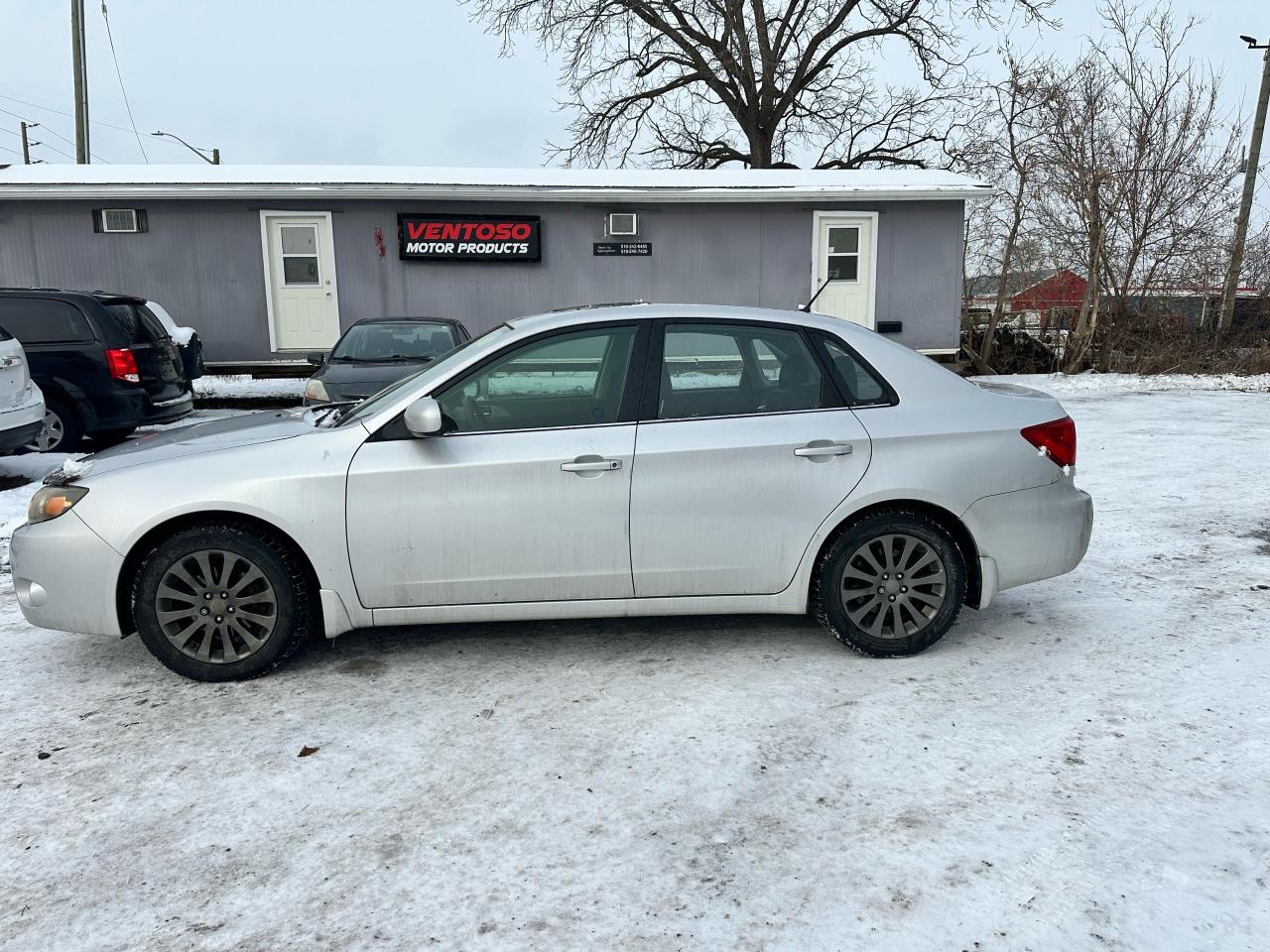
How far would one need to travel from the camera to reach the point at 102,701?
3668mm

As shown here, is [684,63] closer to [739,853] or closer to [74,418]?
[74,418]

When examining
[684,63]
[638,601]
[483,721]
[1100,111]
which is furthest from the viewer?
[684,63]

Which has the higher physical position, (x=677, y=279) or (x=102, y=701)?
(x=677, y=279)

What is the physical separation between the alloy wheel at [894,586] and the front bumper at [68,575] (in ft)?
9.85

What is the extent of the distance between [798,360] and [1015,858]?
220 centimetres

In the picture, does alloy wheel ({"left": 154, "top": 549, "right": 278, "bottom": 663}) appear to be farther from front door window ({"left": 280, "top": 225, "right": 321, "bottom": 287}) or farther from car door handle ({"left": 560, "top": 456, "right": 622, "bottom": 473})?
front door window ({"left": 280, "top": 225, "right": 321, "bottom": 287})

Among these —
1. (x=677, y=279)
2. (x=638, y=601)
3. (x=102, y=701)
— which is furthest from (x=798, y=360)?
(x=677, y=279)

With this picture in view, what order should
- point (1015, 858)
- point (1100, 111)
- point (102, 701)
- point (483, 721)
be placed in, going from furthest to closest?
point (1100, 111), point (102, 701), point (483, 721), point (1015, 858)

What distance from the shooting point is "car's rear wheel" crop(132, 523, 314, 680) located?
3678 millimetres

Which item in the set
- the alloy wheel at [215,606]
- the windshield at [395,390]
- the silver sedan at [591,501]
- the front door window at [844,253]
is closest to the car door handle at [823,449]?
the silver sedan at [591,501]

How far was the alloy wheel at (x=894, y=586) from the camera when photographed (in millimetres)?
3969

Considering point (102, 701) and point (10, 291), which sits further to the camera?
point (10, 291)

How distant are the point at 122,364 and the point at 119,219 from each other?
23.4 ft

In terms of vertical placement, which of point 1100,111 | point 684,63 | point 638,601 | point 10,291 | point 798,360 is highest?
point 684,63
